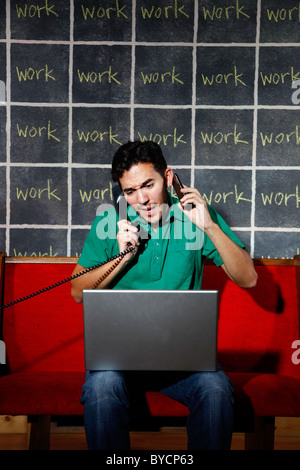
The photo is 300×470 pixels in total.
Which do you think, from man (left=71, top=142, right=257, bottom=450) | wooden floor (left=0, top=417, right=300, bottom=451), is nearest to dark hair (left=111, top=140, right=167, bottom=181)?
man (left=71, top=142, right=257, bottom=450)

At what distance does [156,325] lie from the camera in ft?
4.27

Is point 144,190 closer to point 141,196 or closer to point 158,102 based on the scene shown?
point 141,196

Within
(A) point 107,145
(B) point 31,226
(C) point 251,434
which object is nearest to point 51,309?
(B) point 31,226

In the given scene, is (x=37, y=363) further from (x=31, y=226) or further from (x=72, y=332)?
(x=31, y=226)

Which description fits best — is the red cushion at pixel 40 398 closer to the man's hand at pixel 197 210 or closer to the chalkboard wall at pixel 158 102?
the man's hand at pixel 197 210

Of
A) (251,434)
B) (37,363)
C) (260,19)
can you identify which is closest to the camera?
(251,434)

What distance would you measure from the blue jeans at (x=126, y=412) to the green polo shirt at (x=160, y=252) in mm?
396

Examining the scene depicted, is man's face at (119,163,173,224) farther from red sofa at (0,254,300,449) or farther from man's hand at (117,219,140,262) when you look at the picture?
red sofa at (0,254,300,449)

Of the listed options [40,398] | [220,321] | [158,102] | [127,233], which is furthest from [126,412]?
[158,102]

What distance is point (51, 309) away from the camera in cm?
219

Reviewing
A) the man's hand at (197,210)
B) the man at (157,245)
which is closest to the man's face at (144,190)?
the man at (157,245)

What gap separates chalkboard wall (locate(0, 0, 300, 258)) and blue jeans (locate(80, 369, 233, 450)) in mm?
1106

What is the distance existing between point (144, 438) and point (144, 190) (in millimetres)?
1247

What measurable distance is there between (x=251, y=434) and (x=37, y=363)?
99 centimetres
